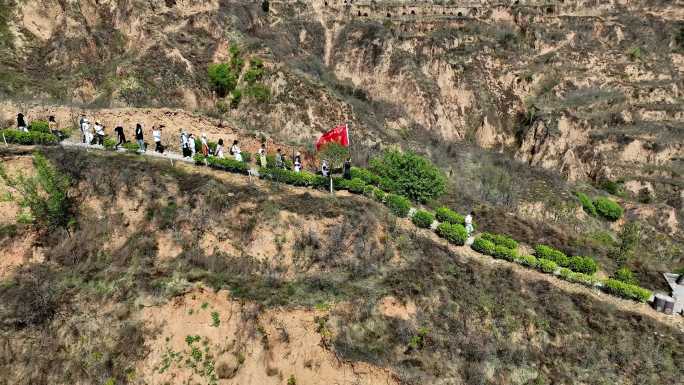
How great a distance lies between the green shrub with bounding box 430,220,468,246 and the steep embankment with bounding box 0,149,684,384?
0.63 m

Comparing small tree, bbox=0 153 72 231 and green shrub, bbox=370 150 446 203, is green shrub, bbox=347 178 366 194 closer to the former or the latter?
green shrub, bbox=370 150 446 203

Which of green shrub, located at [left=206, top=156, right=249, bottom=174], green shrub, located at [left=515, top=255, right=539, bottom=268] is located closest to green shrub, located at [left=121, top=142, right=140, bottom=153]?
green shrub, located at [left=206, top=156, right=249, bottom=174]

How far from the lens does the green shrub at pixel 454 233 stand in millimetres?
24094

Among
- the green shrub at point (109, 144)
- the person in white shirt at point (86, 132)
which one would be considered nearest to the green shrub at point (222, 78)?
the person in white shirt at point (86, 132)

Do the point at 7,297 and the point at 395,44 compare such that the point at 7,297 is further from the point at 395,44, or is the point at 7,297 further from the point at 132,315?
the point at 395,44

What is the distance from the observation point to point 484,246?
78.1 ft

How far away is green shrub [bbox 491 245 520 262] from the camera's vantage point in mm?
23500

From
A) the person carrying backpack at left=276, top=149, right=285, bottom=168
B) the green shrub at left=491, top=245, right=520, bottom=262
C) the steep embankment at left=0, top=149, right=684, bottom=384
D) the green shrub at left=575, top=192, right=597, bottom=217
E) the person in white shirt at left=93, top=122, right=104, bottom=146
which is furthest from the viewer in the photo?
the green shrub at left=575, top=192, right=597, bottom=217

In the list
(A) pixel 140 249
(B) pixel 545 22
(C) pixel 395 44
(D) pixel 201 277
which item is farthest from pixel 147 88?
(B) pixel 545 22

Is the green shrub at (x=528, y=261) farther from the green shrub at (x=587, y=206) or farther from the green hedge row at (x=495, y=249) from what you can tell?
the green shrub at (x=587, y=206)

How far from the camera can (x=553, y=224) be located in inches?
1245

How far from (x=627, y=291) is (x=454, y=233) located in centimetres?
922

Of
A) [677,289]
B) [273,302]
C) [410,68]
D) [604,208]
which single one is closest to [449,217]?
[273,302]

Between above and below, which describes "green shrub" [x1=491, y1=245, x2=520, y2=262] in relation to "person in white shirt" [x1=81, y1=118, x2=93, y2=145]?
below
